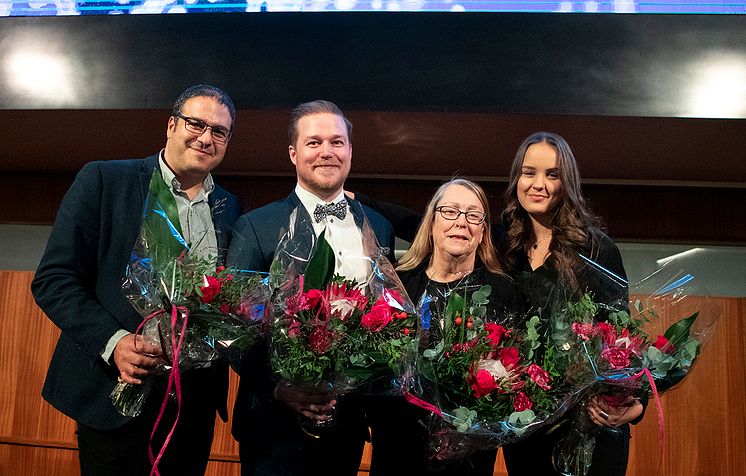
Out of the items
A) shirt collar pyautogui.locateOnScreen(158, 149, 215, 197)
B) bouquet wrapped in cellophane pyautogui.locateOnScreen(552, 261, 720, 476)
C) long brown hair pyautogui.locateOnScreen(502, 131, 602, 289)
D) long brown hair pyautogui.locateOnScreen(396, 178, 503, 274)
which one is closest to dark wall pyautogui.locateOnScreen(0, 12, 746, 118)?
long brown hair pyautogui.locateOnScreen(502, 131, 602, 289)

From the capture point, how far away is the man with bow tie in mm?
1793

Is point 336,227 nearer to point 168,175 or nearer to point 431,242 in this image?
point 431,242

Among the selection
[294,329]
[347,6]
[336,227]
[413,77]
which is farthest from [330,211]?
[347,6]

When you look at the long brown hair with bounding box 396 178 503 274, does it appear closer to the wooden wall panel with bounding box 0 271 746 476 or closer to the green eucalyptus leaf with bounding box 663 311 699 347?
the green eucalyptus leaf with bounding box 663 311 699 347

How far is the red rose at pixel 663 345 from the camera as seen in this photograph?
164 cm

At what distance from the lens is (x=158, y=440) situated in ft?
6.11

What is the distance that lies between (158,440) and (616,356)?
1178mm

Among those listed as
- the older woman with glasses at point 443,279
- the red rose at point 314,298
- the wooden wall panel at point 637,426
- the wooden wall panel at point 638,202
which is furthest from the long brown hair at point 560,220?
the wooden wall panel at point 638,202

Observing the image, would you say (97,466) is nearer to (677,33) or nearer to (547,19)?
(547,19)

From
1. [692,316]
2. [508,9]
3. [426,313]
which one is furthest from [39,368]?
[692,316]

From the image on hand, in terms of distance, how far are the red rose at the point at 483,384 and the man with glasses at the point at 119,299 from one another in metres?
0.67

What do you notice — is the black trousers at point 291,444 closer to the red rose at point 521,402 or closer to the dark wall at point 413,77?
the red rose at point 521,402

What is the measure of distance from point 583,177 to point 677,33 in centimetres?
108

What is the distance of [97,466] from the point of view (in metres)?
1.84
